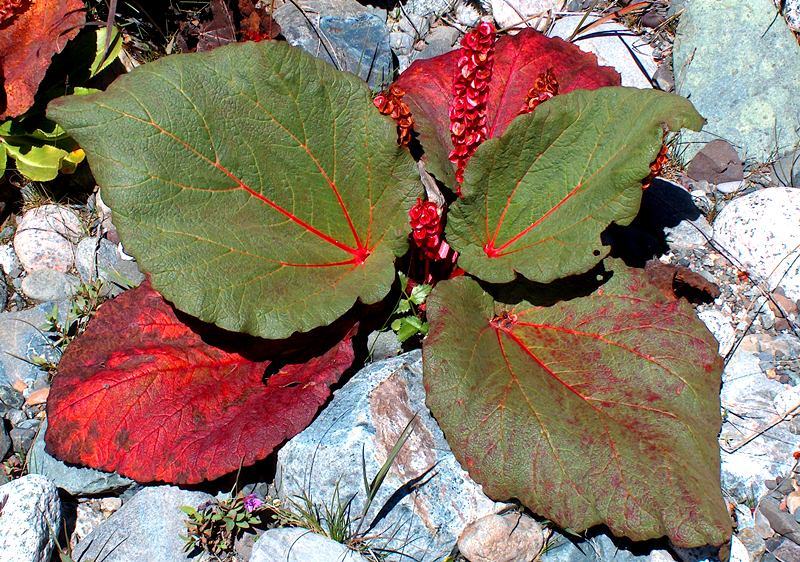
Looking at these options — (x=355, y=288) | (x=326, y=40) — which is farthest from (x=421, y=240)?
(x=326, y=40)

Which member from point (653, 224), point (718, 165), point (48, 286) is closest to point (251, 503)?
point (48, 286)

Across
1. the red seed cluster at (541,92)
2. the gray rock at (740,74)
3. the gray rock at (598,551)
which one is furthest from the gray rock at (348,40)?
→ the gray rock at (598,551)

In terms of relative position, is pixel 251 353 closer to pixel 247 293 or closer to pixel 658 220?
pixel 247 293

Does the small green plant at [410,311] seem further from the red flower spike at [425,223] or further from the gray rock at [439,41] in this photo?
the gray rock at [439,41]

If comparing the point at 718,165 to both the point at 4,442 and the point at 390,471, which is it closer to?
the point at 390,471

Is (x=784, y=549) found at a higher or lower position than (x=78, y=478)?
higher

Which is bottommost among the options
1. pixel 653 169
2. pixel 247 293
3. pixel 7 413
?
pixel 7 413

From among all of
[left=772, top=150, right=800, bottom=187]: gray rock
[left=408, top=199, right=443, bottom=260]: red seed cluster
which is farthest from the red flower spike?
[left=772, top=150, right=800, bottom=187]: gray rock
